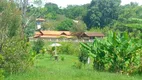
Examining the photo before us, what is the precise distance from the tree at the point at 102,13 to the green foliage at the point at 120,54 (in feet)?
174

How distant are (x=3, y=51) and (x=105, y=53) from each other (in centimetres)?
386

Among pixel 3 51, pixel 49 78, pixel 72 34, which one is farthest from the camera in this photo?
pixel 72 34

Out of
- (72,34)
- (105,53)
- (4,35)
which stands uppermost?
(4,35)

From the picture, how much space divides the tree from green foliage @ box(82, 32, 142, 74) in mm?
53004

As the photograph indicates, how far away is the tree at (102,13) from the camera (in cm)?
6383

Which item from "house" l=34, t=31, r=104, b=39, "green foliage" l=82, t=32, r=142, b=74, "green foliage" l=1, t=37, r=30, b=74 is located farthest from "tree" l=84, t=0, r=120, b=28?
"green foliage" l=1, t=37, r=30, b=74

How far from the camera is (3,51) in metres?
8.92

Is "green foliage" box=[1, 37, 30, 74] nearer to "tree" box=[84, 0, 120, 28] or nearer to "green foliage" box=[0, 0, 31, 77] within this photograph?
"green foliage" box=[0, 0, 31, 77]

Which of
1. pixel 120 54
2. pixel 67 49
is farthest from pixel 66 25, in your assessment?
pixel 120 54

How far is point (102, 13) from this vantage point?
65375mm

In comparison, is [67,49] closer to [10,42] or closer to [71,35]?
[10,42]

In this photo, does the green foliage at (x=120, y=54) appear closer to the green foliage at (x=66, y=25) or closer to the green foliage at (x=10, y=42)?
the green foliage at (x=10, y=42)

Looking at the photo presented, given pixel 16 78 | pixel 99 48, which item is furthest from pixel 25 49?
pixel 99 48

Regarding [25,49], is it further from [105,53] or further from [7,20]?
[105,53]
